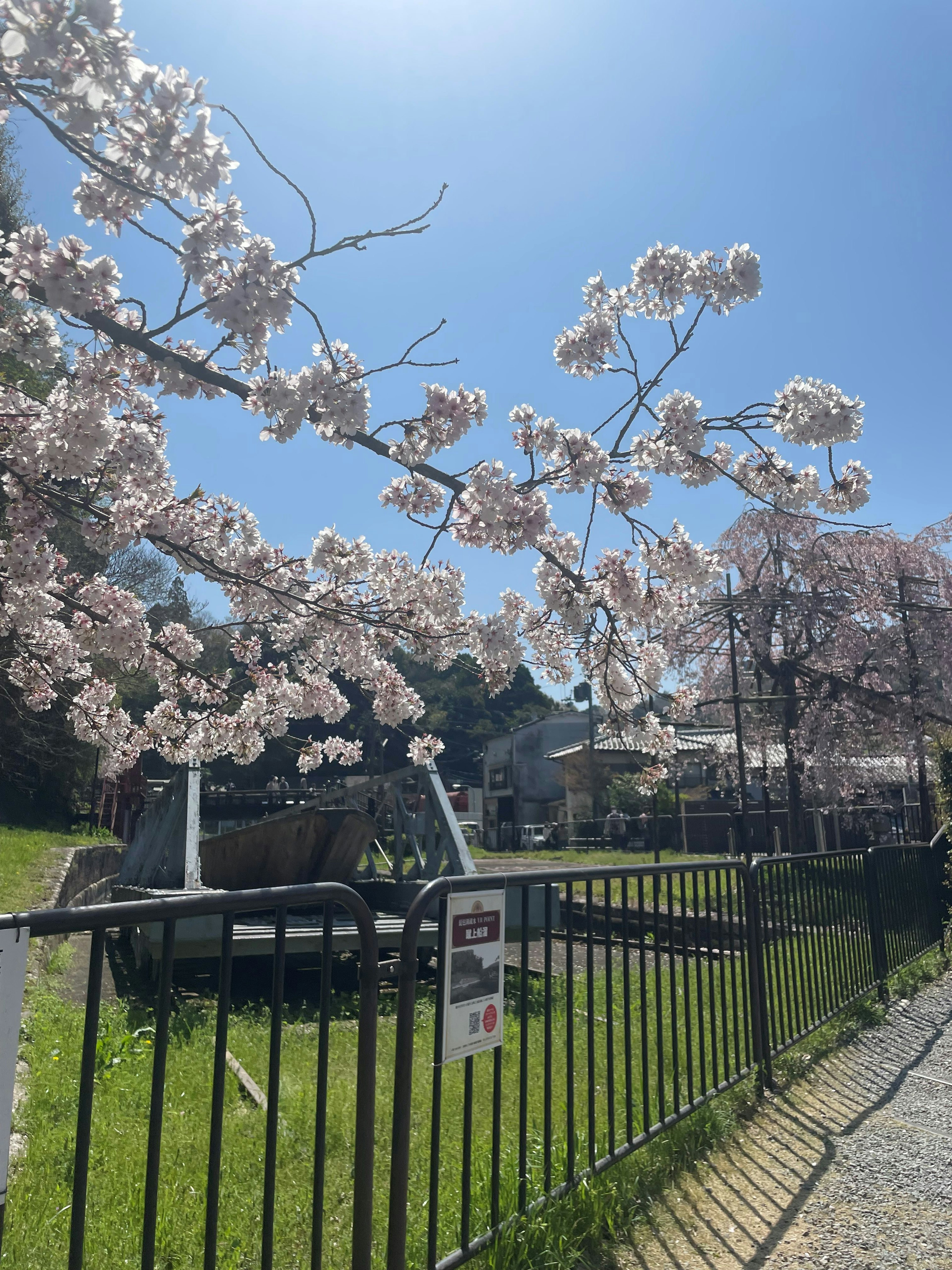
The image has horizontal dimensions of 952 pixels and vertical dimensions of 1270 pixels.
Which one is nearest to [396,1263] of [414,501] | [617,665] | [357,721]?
[414,501]

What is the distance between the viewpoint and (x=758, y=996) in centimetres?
473

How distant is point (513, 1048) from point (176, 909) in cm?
469

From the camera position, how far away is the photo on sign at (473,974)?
2672 millimetres

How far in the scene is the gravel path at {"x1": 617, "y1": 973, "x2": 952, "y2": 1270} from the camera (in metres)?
2.93

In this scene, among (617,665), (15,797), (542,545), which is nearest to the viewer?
(542,545)

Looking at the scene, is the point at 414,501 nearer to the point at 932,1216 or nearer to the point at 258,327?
the point at 258,327

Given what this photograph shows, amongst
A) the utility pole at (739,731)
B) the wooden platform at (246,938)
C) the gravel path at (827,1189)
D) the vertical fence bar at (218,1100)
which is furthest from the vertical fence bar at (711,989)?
the utility pole at (739,731)

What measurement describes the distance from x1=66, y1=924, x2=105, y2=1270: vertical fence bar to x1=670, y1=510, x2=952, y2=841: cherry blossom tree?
17.9m

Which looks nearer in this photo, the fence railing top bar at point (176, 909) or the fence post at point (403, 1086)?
the fence railing top bar at point (176, 909)

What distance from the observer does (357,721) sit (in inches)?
2202

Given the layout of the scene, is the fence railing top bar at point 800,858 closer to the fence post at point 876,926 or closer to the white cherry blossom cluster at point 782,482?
the fence post at point 876,926

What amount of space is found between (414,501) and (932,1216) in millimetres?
4458

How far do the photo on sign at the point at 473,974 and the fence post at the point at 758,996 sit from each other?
2.39 meters

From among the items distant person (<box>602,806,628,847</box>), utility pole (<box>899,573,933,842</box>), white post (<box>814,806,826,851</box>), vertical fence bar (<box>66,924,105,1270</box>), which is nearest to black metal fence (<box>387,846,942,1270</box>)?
vertical fence bar (<box>66,924,105,1270</box>)
